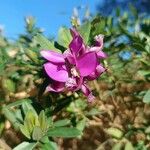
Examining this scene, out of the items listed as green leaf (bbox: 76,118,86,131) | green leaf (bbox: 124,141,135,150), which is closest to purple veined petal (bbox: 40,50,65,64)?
green leaf (bbox: 76,118,86,131)

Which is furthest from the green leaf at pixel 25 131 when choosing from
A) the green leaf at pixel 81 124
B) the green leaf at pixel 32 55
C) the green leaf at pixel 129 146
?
the green leaf at pixel 129 146

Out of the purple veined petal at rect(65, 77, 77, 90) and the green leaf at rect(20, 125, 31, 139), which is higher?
the purple veined petal at rect(65, 77, 77, 90)

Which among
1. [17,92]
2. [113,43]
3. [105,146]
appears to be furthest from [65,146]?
[113,43]

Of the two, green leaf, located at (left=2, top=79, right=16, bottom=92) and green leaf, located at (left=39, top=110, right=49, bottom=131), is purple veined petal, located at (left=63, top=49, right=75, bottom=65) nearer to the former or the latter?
green leaf, located at (left=39, top=110, right=49, bottom=131)

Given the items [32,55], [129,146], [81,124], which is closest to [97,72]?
[32,55]

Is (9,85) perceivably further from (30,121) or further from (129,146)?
(30,121)

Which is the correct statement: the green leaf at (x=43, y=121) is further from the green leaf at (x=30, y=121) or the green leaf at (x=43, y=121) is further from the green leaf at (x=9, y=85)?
the green leaf at (x=9, y=85)

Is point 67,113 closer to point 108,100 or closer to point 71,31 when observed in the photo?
point 108,100
